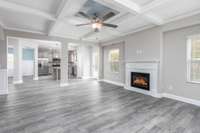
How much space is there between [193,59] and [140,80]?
1969 millimetres

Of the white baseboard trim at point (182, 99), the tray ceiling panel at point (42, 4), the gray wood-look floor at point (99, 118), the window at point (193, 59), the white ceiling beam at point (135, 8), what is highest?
the tray ceiling panel at point (42, 4)

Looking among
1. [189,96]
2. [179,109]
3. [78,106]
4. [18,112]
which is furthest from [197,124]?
[18,112]

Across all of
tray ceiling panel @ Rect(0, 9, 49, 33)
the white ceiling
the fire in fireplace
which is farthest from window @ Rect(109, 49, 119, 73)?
tray ceiling panel @ Rect(0, 9, 49, 33)

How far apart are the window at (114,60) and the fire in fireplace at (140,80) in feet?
5.22

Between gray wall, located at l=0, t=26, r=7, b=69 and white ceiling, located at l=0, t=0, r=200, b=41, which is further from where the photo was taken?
gray wall, located at l=0, t=26, r=7, b=69

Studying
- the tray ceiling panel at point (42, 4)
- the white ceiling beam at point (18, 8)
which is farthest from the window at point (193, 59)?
the white ceiling beam at point (18, 8)

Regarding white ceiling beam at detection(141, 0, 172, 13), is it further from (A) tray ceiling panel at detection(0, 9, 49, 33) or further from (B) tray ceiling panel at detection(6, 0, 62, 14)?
(A) tray ceiling panel at detection(0, 9, 49, 33)

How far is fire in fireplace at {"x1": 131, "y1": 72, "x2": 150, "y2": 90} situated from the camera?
14.9 ft

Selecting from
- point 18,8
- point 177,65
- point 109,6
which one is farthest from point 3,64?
point 177,65

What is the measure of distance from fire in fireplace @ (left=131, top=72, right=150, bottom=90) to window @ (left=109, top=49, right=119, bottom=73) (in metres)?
1.59

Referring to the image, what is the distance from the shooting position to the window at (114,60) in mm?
6648

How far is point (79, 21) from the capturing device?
163 inches

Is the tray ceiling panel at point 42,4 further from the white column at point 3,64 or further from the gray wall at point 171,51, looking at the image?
the gray wall at point 171,51

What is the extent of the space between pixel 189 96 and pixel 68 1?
4.46 meters
